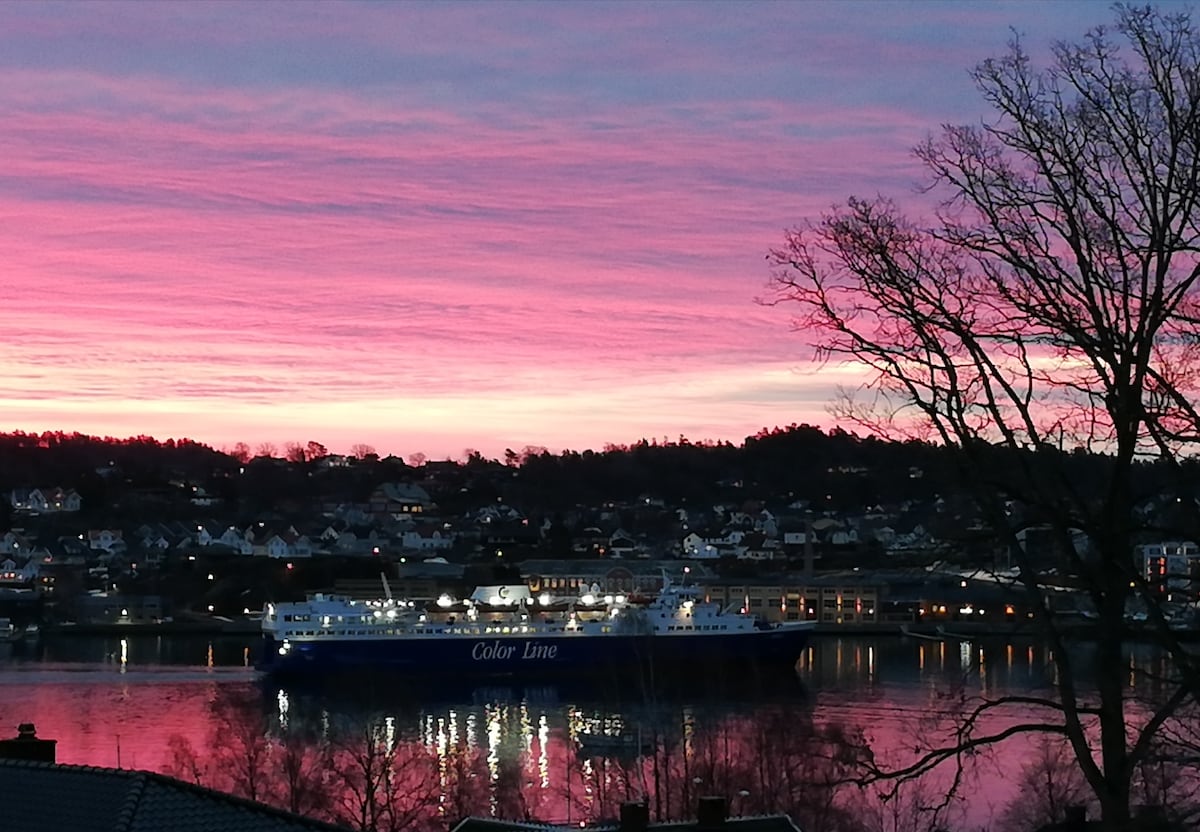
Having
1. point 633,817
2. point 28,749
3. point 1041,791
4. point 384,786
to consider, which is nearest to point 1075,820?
point 633,817

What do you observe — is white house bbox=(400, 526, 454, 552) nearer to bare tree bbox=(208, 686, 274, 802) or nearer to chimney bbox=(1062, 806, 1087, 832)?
bare tree bbox=(208, 686, 274, 802)

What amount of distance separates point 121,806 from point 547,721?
27555mm

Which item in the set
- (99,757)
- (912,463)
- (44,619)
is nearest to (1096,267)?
(912,463)

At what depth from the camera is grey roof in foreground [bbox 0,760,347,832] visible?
6.08m

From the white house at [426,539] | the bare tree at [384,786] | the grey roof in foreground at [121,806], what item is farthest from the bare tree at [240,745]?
the white house at [426,539]

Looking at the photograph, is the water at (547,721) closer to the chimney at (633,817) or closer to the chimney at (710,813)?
the chimney at (710,813)

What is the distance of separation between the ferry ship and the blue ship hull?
Answer: 27mm

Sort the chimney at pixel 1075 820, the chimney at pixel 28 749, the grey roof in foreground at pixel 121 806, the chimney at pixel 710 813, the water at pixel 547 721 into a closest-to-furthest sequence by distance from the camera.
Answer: the grey roof in foreground at pixel 121 806, the chimney at pixel 28 749, the chimney at pixel 1075 820, the chimney at pixel 710 813, the water at pixel 547 721

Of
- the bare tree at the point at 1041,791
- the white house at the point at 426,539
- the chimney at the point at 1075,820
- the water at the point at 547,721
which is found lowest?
the water at the point at 547,721

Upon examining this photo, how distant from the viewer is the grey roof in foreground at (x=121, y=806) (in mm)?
6078

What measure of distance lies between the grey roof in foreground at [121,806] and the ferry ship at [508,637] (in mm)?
37736

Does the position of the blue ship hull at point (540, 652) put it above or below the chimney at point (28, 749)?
below

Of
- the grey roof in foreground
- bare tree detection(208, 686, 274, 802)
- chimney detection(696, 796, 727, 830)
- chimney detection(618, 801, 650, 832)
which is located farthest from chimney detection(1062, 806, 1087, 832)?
bare tree detection(208, 686, 274, 802)

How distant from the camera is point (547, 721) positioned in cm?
3325
